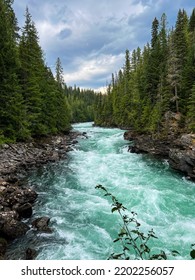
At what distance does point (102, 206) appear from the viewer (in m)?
11.1

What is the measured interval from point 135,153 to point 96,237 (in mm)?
15634

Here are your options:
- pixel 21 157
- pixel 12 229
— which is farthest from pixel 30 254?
pixel 21 157

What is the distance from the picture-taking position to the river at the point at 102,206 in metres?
7.90

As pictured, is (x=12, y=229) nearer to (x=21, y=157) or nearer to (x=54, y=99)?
(x=21, y=157)

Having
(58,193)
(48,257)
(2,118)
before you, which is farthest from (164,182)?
(2,118)

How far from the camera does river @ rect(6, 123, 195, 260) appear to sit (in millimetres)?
7898

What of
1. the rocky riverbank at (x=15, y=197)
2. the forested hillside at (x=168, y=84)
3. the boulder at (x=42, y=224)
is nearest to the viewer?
the rocky riverbank at (x=15, y=197)

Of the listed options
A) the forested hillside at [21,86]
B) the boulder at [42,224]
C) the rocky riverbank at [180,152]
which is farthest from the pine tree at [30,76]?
the boulder at [42,224]

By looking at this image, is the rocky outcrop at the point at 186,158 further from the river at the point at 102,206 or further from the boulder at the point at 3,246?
the boulder at the point at 3,246

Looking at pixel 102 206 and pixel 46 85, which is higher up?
pixel 46 85

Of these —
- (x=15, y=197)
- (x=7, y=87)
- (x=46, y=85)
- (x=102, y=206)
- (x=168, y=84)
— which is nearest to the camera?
(x=15, y=197)

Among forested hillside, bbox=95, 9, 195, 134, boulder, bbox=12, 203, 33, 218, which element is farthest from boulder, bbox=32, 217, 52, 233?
forested hillside, bbox=95, 9, 195, 134

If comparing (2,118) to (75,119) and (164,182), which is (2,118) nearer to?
(164,182)

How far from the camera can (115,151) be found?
80.5 ft
